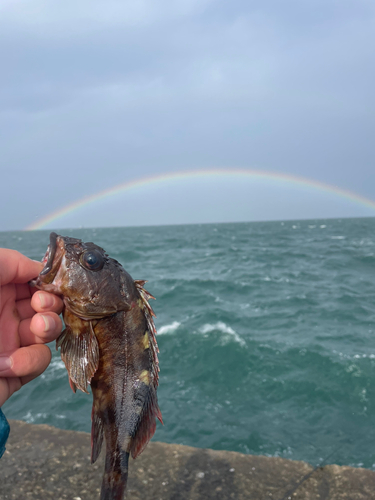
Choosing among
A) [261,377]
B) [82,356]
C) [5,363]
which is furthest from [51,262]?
[261,377]

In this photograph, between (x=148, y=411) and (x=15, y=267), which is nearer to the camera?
(x=148, y=411)

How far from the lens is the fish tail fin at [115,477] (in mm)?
2279

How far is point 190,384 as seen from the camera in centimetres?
914

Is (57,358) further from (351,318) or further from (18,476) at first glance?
(351,318)

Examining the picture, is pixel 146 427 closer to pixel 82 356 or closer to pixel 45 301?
pixel 82 356

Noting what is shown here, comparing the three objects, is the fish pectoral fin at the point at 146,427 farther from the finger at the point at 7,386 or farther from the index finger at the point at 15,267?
the index finger at the point at 15,267

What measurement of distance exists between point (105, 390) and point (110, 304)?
1.85 feet

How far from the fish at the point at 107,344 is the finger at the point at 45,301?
0.04 meters

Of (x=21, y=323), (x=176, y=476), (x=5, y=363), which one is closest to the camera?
(x=5, y=363)

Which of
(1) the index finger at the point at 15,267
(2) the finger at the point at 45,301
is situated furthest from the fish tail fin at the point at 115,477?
(1) the index finger at the point at 15,267

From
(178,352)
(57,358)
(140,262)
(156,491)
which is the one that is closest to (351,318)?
(178,352)

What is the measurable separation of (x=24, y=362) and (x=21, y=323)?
16.8 inches

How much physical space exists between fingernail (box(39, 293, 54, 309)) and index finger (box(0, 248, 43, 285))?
40 centimetres

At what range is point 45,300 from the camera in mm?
2387
